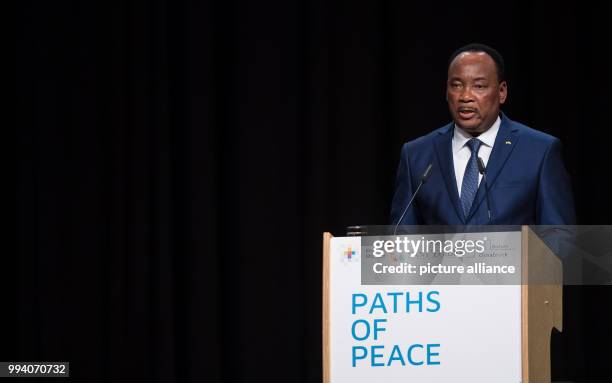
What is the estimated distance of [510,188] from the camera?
300 centimetres

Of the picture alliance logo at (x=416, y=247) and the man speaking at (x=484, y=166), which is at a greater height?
the man speaking at (x=484, y=166)

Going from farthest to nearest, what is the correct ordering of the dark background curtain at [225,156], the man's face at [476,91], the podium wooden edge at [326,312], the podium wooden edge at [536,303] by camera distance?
the dark background curtain at [225,156]
the man's face at [476,91]
the podium wooden edge at [326,312]
the podium wooden edge at [536,303]

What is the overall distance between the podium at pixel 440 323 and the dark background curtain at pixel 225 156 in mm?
1556

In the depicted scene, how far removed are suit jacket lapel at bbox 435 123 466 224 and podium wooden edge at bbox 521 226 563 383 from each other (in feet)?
1.71

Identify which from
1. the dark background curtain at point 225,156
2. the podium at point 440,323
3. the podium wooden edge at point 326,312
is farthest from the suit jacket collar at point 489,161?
the dark background curtain at point 225,156

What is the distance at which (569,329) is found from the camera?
14.0 feet

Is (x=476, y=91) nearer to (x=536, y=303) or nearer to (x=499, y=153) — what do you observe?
(x=499, y=153)

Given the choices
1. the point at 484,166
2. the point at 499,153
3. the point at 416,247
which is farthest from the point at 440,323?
the point at 499,153

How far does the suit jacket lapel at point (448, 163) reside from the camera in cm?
305

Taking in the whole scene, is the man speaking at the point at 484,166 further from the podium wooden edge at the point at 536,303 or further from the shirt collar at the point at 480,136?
the podium wooden edge at the point at 536,303

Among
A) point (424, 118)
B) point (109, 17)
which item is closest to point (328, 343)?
point (424, 118)

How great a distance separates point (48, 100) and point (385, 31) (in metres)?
1.60

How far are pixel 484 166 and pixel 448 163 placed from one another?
8.5 inches

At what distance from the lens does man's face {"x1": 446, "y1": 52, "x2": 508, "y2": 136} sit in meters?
3.11
